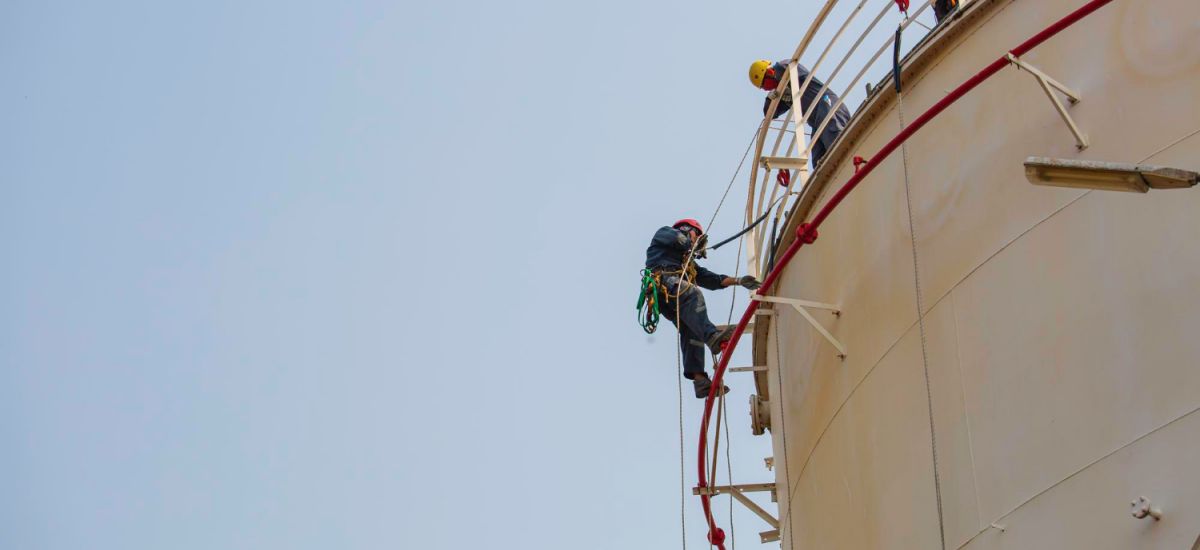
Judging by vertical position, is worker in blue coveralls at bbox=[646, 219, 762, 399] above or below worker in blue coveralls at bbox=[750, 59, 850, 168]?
below

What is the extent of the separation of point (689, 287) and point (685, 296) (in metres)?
0.10

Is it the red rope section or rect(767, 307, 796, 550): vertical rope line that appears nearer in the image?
the red rope section

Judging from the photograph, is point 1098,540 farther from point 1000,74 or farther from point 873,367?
point 1000,74

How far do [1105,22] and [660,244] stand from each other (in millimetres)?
6975

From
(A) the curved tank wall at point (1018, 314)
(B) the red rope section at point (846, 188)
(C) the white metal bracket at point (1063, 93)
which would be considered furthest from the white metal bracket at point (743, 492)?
(C) the white metal bracket at point (1063, 93)

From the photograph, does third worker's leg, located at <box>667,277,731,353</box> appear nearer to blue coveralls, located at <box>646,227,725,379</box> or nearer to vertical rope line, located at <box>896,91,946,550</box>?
blue coveralls, located at <box>646,227,725,379</box>

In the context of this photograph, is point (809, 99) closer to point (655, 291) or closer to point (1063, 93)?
point (655, 291)

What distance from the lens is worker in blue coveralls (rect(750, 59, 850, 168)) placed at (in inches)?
532

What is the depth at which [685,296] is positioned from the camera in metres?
14.4

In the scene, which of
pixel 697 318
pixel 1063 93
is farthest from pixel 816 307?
pixel 697 318

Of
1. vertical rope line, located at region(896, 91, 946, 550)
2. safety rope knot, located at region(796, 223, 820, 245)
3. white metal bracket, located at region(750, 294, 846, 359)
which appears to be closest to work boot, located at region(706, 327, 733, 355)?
white metal bracket, located at region(750, 294, 846, 359)

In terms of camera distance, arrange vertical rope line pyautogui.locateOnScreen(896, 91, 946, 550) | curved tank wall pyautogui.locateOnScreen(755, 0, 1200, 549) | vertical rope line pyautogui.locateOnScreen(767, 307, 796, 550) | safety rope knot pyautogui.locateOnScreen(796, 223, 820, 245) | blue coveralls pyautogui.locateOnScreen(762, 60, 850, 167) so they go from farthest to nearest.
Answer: blue coveralls pyautogui.locateOnScreen(762, 60, 850, 167)
vertical rope line pyautogui.locateOnScreen(767, 307, 796, 550)
safety rope knot pyautogui.locateOnScreen(796, 223, 820, 245)
vertical rope line pyautogui.locateOnScreen(896, 91, 946, 550)
curved tank wall pyautogui.locateOnScreen(755, 0, 1200, 549)

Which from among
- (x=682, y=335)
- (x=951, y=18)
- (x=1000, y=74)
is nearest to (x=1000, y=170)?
(x=1000, y=74)

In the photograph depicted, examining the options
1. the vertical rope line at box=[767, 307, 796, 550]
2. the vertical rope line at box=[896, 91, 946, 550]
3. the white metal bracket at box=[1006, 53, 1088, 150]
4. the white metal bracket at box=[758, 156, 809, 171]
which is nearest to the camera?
the white metal bracket at box=[1006, 53, 1088, 150]
